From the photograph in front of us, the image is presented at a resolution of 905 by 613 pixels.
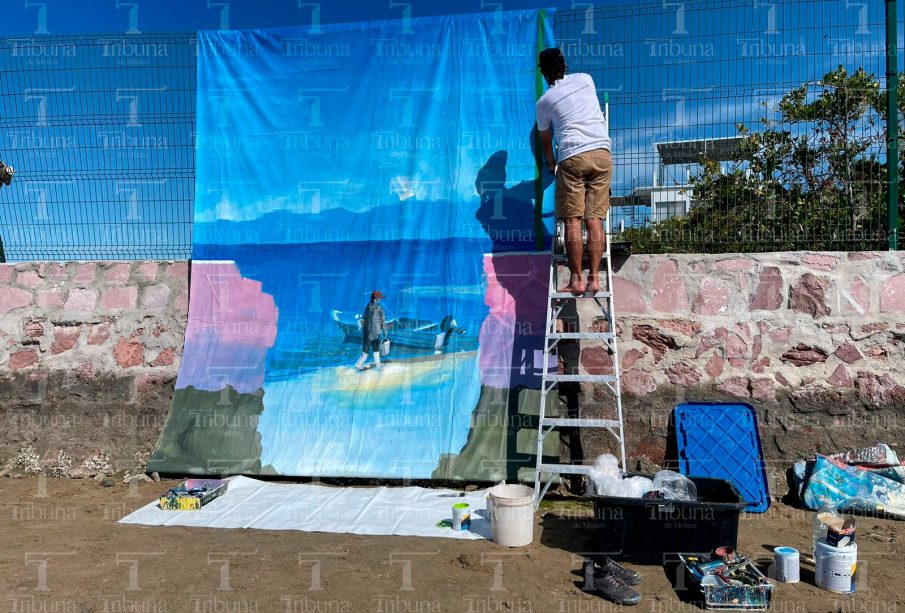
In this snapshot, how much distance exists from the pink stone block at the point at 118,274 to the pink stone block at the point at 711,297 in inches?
181

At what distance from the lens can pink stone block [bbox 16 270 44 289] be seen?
559 cm

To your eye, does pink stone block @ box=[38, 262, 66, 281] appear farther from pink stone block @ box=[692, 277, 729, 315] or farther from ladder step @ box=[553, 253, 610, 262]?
pink stone block @ box=[692, 277, 729, 315]

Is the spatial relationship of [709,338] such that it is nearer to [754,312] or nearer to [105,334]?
[754,312]

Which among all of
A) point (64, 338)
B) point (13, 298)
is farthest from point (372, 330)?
point (13, 298)

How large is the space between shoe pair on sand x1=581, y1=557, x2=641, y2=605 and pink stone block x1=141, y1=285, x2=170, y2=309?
13.1ft

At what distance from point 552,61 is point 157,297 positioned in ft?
12.1

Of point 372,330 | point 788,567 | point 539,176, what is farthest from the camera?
point 372,330

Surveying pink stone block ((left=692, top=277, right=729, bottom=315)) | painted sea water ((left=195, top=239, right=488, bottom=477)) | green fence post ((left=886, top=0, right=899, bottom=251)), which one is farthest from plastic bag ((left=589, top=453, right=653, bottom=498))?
green fence post ((left=886, top=0, right=899, bottom=251))

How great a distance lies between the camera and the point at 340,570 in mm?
3344

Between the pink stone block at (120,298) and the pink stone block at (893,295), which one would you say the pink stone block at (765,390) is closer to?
the pink stone block at (893,295)

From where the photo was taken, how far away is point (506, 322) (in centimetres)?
482

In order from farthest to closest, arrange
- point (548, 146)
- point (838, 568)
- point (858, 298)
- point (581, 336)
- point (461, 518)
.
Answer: point (548, 146) → point (858, 298) → point (581, 336) → point (461, 518) → point (838, 568)

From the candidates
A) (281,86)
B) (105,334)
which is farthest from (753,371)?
(105,334)

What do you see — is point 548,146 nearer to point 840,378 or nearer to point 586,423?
point 586,423
